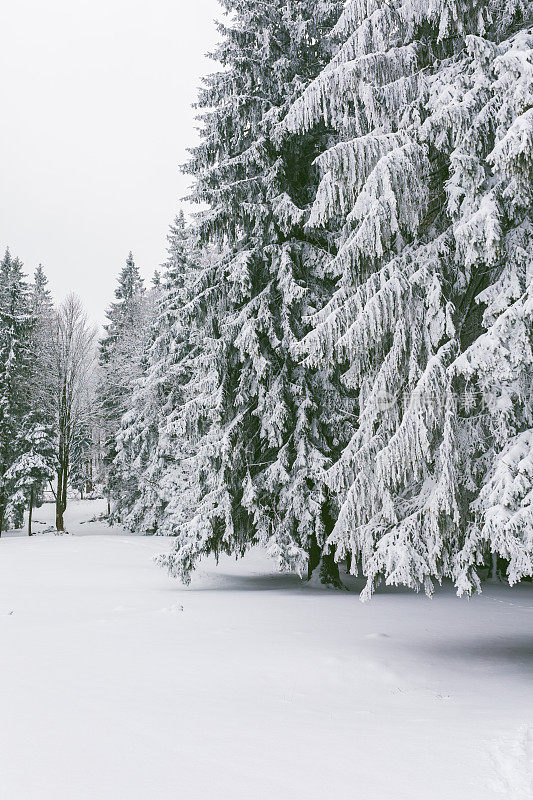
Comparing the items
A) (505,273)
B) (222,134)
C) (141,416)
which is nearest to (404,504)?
(505,273)

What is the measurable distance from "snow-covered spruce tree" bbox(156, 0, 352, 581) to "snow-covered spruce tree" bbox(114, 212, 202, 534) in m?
9.19

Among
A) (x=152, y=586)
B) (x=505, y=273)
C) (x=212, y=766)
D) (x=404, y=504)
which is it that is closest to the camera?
(x=212, y=766)

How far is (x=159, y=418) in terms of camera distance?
85.0 ft

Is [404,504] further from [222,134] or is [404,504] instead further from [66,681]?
[222,134]

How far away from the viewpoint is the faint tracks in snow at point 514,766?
11.9 ft

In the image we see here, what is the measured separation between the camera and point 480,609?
1173 centimetres

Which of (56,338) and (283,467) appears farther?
(56,338)

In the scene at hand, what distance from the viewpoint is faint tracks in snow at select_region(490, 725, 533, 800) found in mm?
3623

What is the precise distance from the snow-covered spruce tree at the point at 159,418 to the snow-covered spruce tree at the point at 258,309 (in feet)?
30.2

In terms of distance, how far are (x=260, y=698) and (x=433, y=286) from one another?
14.7ft

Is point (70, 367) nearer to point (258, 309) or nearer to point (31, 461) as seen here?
point (31, 461)

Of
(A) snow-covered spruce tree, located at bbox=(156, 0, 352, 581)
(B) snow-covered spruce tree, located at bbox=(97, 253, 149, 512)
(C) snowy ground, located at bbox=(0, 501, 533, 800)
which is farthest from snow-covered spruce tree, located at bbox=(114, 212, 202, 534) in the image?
(C) snowy ground, located at bbox=(0, 501, 533, 800)

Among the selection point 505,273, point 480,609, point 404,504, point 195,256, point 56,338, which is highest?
point 195,256

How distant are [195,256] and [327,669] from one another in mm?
24130
